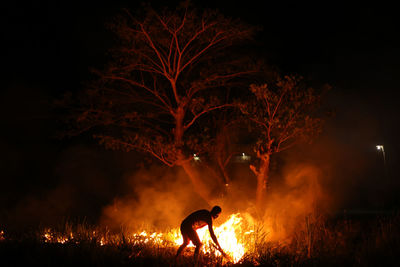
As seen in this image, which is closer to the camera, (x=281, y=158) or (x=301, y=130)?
(x=301, y=130)

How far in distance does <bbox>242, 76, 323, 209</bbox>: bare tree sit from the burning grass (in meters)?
2.16

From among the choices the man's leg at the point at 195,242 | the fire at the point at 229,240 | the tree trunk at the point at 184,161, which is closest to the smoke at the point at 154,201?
the tree trunk at the point at 184,161

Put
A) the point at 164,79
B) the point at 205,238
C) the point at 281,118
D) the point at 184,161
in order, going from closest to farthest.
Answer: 1. the point at 205,238
2. the point at 281,118
3. the point at 184,161
4. the point at 164,79

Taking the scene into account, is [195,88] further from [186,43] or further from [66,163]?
[66,163]

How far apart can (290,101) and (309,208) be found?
3.16 metres

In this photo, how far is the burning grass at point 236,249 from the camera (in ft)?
22.0

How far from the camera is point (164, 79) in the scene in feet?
40.7

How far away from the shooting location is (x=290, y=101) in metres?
10.7

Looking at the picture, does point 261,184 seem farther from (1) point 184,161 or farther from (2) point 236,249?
(2) point 236,249

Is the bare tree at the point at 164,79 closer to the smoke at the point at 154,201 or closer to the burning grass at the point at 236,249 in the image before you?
the smoke at the point at 154,201

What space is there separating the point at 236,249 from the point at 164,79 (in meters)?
6.49


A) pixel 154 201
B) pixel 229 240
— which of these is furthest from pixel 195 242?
pixel 154 201

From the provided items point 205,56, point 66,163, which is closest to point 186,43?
point 205,56

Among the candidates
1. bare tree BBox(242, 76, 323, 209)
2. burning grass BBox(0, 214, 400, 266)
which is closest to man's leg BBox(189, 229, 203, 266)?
burning grass BBox(0, 214, 400, 266)
